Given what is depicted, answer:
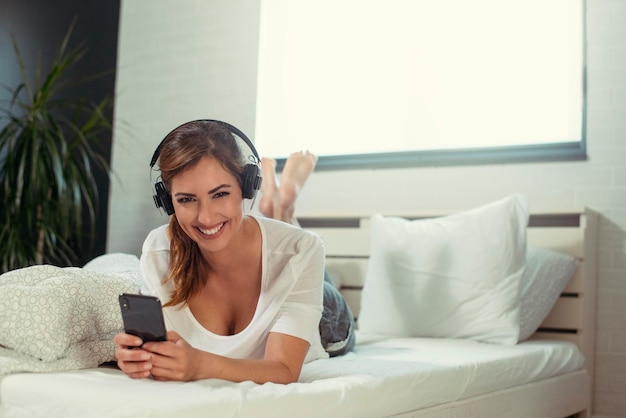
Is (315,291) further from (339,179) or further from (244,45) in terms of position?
(244,45)

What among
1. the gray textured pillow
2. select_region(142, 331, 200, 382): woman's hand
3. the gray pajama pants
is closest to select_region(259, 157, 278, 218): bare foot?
the gray pajama pants

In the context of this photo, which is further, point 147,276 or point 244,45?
point 244,45

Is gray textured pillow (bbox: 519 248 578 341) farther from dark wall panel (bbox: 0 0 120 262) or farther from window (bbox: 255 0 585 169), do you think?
dark wall panel (bbox: 0 0 120 262)

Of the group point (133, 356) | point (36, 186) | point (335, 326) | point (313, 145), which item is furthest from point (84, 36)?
point (133, 356)

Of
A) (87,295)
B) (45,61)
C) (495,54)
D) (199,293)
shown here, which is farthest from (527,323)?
(45,61)

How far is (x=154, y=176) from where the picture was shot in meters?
1.72

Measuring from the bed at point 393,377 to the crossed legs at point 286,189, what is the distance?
36 cm

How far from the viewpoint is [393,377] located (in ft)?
5.98

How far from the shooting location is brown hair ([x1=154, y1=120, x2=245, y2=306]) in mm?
1574

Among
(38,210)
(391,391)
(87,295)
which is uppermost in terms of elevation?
(38,210)

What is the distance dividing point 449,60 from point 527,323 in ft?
3.92

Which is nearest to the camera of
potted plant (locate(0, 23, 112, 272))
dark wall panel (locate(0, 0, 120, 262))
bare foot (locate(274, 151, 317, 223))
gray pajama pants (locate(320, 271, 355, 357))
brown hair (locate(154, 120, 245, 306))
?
brown hair (locate(154, 120, 245, 306))

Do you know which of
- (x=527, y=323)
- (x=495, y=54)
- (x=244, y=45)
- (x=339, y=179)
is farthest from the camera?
(x=244, y=45)

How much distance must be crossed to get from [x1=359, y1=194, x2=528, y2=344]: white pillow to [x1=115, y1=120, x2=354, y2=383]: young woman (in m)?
1.18
